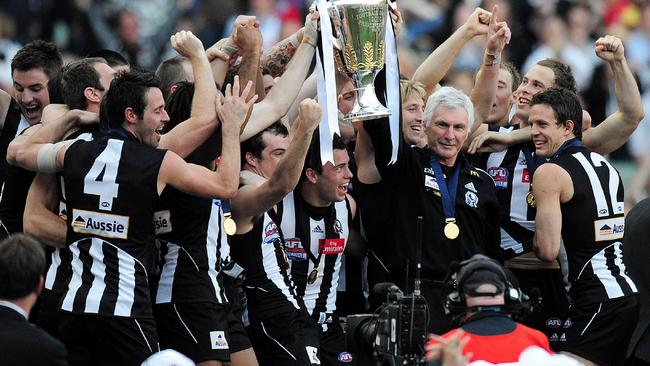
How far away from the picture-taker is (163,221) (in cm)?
779

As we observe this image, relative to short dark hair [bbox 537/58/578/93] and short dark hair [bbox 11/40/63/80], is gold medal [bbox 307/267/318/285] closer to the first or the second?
short dark hair [bbox 11/40/63/80]

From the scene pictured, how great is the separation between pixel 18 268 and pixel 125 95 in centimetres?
160

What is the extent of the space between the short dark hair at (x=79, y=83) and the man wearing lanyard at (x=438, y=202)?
1.81 meters

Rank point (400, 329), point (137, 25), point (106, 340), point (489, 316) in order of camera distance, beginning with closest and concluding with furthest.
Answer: point (489, 316), point (400, 329), point (106, 340), point (137, 25)

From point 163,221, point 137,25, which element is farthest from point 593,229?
point 137,25

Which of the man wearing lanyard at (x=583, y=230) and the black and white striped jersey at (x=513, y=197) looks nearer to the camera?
the man wearing lanyard at (x=583, y=230)

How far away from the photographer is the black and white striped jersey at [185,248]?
25.5 feet

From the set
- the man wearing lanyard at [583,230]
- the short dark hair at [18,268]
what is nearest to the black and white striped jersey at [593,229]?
the man wearing lanyard at [583,230]

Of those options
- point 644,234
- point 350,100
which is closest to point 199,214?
point 350,100

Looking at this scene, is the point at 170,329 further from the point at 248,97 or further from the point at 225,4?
the point at 225,4

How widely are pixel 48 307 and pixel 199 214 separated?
3.45ft

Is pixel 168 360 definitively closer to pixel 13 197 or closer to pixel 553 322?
pixel 13 197

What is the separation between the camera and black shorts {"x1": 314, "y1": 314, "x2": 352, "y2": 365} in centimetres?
895

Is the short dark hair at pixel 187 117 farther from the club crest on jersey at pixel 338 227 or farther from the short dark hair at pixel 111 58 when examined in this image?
the club crest on jersey at pixel 338 227
